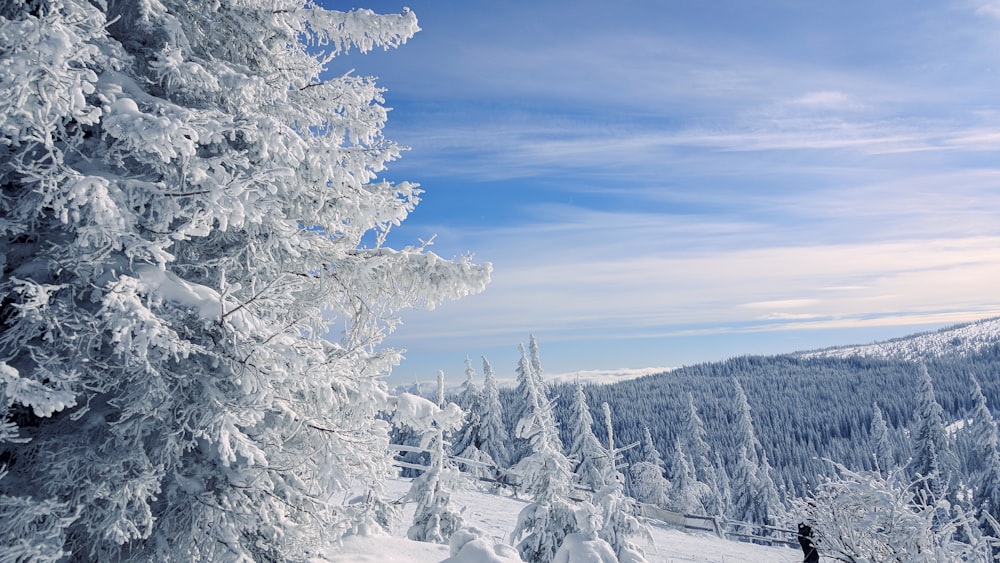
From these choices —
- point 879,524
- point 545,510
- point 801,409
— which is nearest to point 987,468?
point 879,524

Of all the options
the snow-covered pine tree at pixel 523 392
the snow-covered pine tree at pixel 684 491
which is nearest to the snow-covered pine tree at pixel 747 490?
the snow-covered pine tree at pixel 684 491

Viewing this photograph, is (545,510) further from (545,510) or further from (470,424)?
(470,424)

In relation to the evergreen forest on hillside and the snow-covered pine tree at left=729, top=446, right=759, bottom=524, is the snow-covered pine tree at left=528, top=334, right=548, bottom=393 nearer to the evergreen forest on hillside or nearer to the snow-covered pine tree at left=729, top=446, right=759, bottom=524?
the snow-covered pine tree at left=729, top=446, right=759, bottom=524

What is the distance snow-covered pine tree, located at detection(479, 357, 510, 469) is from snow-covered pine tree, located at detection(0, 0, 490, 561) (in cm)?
4585

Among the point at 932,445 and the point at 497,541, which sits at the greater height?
the point at 497,541

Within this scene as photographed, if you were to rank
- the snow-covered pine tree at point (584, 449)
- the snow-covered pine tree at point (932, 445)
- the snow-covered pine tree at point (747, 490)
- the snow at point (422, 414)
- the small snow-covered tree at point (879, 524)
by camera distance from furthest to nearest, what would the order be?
the snow-covered pine tree at point (747, 490) < the snow-covered pine tree at point (932, 445) < the snow-covered pine tree at point (584, 449) < the small snow-covered tree at point (879, 524) < the snow at point (422, 414)

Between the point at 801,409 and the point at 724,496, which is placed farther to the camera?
the point at 801,409

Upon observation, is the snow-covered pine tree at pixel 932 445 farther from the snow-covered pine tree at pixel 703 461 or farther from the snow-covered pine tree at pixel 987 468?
the snow-covered pine tree at pixel 703 461

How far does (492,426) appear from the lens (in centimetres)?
5209

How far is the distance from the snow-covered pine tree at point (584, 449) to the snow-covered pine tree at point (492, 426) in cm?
1107

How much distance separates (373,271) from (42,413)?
3.31 metres

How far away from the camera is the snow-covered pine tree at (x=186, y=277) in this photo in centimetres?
448

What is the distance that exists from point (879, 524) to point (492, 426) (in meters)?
43.5

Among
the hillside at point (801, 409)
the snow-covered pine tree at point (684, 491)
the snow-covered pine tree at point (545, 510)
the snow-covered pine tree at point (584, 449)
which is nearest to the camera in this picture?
the snow-covered pine tree at point (545, 510)
